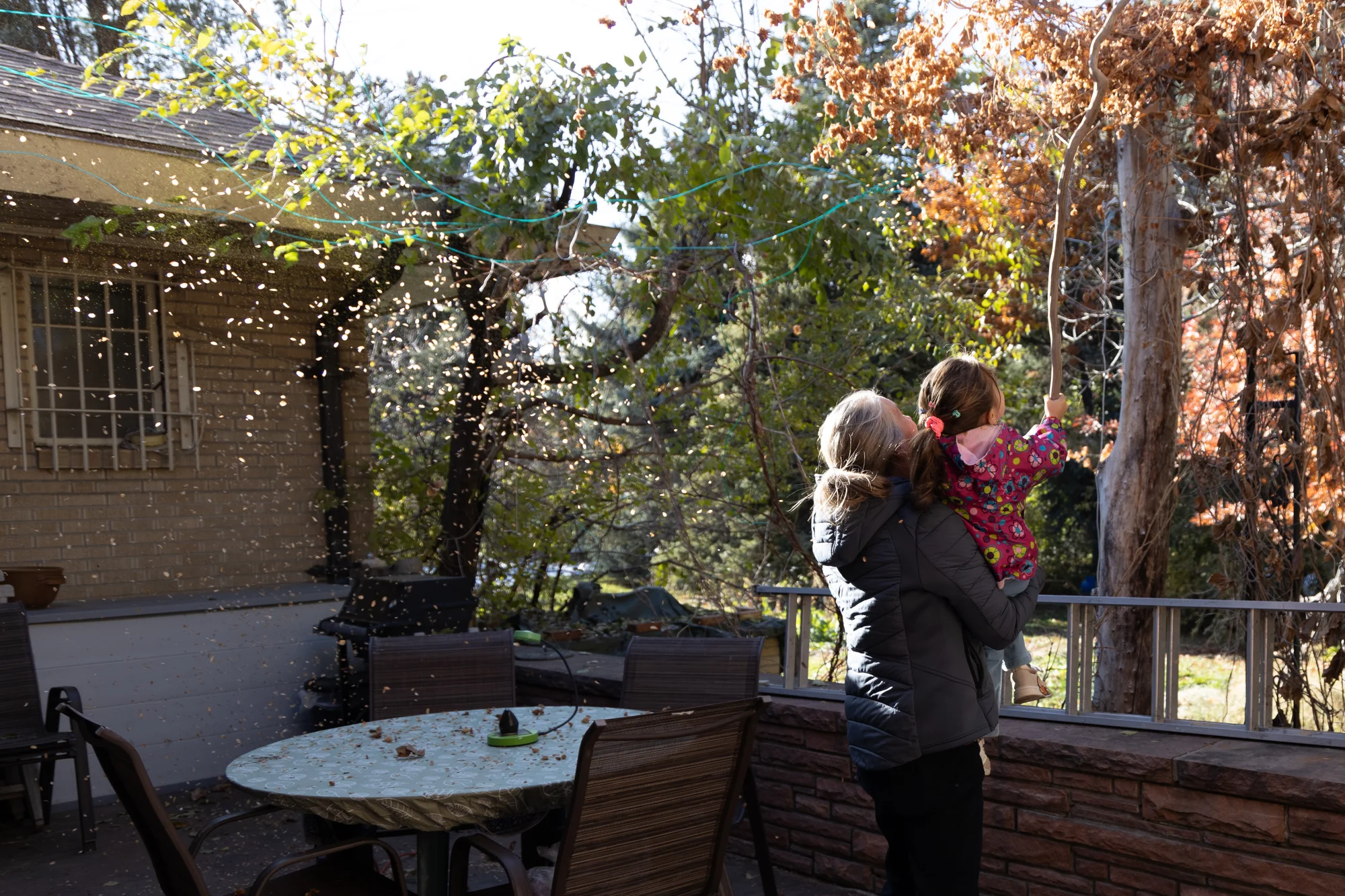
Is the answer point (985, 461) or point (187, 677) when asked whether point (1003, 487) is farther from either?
point (187, 677)

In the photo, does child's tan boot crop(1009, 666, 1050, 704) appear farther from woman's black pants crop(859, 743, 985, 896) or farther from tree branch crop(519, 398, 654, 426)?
tree branch crop(519, 398, 654, 426)

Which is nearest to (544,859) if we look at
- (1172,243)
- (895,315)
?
(1172,243)

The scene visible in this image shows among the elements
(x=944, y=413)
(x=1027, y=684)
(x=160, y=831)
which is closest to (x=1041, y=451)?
(x=944, y=413)

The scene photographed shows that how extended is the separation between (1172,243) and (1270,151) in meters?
0.56

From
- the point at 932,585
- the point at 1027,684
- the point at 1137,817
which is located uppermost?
the point at 932,585

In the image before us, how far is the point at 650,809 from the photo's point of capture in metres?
2.23

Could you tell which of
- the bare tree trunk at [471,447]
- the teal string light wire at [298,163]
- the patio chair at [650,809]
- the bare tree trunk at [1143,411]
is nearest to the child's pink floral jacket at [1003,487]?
the patio chair at [650,809]

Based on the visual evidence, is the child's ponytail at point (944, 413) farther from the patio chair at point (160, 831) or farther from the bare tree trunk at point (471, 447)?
the bare tree trunk at point (471, 447)

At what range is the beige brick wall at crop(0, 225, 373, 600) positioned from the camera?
576 cm

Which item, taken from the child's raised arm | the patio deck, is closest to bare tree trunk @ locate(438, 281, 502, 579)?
the patio deck

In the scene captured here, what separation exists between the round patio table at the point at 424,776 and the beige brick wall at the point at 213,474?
139 inches

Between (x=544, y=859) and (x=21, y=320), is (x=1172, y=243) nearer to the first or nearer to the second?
(x=544, y=859)

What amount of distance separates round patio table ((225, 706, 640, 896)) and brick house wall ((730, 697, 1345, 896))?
1095 millimetres

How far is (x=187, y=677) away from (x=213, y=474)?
4.98ft
